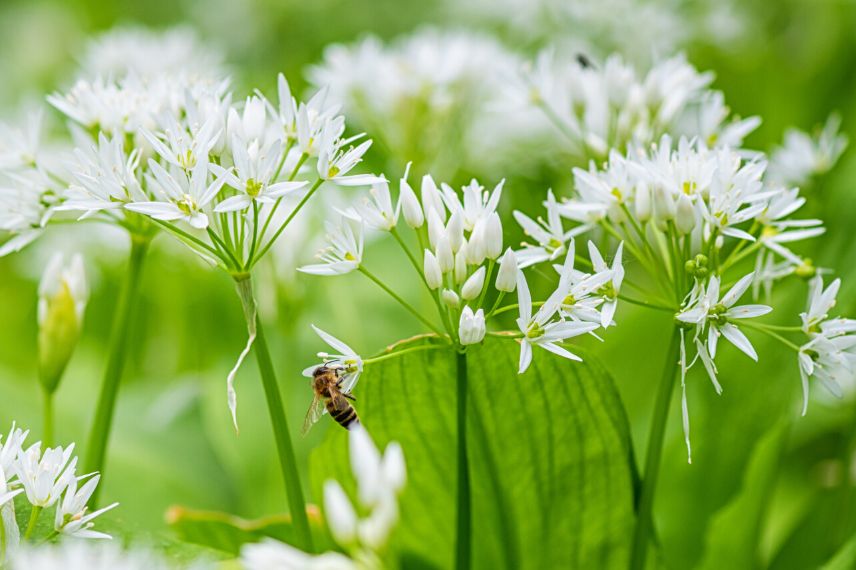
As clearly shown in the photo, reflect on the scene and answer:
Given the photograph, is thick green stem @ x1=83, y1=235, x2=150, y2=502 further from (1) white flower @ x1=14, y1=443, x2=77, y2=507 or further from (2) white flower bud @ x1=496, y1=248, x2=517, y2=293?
(2) white flower bud @ x1=496, y1=248, x2=517, y2=293

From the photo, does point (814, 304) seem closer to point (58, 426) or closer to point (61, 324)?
point (61, 324)

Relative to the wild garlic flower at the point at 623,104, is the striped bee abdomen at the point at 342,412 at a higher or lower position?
lower

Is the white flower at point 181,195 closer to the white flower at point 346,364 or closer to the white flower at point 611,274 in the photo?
the white flower at point 346,364

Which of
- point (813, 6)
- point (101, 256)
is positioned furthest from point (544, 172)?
point (813, 6)

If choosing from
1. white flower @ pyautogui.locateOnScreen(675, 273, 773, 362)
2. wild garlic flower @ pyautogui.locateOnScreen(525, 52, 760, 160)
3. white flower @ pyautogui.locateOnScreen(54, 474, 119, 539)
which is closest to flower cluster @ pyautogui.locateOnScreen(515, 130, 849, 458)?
white flower @ pyautogui.locateOnScreen(675, 273, 773, 362)

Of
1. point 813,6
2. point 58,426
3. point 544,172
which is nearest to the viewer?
point 58,426

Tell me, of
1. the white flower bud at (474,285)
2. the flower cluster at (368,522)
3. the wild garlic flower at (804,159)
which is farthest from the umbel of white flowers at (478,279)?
the wild garlic flower at (804,159)

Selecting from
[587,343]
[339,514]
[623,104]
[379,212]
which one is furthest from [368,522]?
[587,343]
